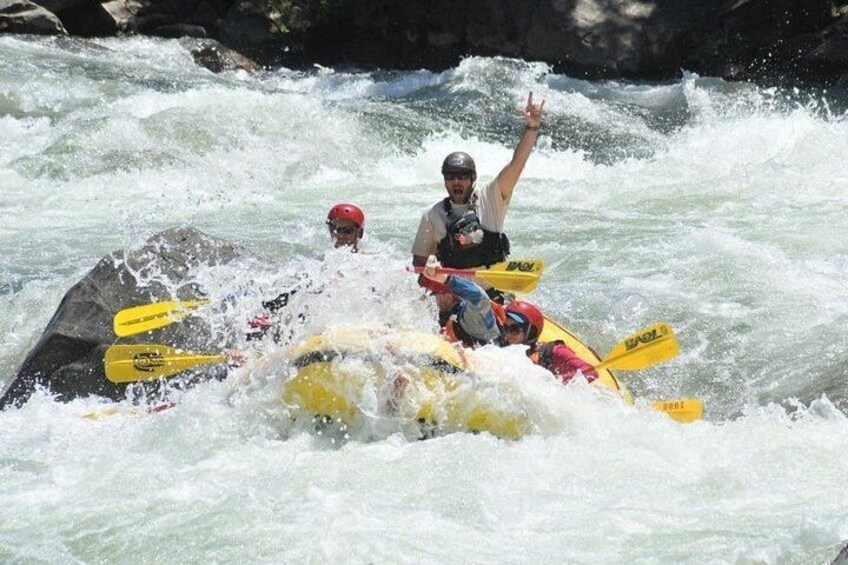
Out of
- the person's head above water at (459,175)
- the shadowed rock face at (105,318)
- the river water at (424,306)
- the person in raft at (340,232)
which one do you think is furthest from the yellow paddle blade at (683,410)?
the shadowed rock face at (105,318)

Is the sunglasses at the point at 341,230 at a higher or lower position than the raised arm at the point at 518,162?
lower

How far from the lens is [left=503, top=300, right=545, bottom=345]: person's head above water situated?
584 centimetres

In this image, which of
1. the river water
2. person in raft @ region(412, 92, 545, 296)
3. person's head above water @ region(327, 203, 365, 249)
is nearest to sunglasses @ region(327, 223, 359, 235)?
person's head above water @ region(327, 203, 365, 249)

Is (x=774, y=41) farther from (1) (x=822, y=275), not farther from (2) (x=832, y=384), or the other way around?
(2) (x=832, y=384)

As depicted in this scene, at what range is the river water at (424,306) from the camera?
14.5 feet

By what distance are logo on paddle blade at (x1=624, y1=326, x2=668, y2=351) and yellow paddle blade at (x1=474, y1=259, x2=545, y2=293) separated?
60 cm

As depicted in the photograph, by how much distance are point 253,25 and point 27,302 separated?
10.7 m

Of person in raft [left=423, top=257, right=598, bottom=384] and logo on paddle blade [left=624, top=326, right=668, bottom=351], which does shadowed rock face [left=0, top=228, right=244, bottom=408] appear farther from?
logo on paddle blade [left=624, top=326, right=668, bottom=351]

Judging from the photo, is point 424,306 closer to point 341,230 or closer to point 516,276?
point 516,276

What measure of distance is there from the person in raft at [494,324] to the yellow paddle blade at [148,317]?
1.36 metres

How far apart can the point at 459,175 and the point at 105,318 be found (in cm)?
208

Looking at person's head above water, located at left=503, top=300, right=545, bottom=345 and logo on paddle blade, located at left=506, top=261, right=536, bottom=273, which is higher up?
logo on paddle blade, located at left=506, top=261, right=536, bottom=273

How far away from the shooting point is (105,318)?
254 inches

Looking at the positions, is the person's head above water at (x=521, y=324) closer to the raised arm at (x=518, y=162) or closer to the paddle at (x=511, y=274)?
the paddle at (x=511, y=274)
